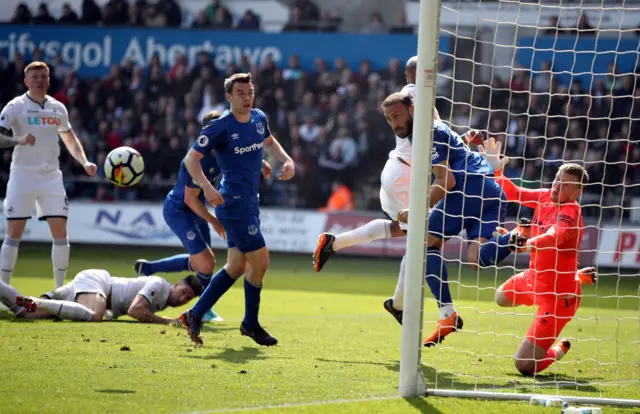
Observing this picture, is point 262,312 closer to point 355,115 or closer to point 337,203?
point 337,203

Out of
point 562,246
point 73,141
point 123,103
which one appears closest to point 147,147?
point 123,103

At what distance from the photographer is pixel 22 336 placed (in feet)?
23.2

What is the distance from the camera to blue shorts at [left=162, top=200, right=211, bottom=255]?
8.77m

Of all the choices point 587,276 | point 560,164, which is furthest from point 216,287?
point 560,164

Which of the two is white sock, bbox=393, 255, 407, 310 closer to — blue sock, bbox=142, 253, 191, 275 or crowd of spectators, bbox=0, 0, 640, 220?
blue sock, bbox=142, 253, 191, 275

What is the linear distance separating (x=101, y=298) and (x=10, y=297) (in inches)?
31.8

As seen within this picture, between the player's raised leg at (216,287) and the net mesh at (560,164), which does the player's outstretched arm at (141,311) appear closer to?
the player's raised leg at (216,287)

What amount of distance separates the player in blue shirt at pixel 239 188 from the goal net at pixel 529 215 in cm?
143

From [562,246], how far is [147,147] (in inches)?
577

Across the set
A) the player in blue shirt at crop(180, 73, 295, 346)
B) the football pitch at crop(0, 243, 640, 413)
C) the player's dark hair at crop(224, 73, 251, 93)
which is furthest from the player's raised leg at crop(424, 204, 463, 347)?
the player's dark hair at crop(224, 73, 251, 93)

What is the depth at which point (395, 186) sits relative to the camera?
293 inches

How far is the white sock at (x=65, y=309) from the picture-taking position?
8.06 metres

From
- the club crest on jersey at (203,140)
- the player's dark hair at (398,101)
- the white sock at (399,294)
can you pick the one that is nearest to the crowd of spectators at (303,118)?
the white sock at (399,294)

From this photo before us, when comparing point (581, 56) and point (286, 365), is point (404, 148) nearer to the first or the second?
point (286, 365)
